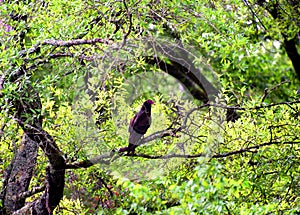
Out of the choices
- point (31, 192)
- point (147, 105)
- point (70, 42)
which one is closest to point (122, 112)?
point (147, 105)

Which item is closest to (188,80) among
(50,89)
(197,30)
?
(197,30)

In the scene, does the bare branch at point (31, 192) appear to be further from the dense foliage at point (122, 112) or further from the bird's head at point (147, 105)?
the bird's head at point (147, 105)

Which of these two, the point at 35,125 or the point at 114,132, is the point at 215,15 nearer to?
the point at 114,132

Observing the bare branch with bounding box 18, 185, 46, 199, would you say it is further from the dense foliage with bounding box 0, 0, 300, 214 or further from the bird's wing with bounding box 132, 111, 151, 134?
the bird's wing with bounding box 132, 111, 151, 134

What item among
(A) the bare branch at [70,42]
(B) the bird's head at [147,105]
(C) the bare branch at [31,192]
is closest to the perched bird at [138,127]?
(B) the bird's head at [147,105]

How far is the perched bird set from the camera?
159 inches

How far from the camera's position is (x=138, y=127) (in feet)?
13.3

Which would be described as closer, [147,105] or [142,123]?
[142,123]

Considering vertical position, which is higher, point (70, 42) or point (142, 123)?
point (70, 42)

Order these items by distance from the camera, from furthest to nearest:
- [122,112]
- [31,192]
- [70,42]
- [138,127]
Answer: [31,192]
[122,112]
[138,127]
[70,42]

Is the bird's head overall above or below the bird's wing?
above

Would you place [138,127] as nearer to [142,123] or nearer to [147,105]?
[142,123]

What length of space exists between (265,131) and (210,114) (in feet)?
1.47

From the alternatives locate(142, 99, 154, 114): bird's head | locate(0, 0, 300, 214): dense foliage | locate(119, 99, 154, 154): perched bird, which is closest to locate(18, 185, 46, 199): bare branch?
locate(0, 0, 300, 214): dense foliage
